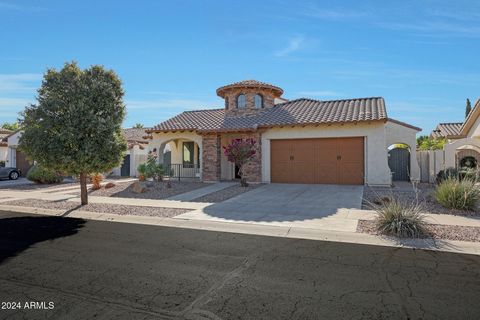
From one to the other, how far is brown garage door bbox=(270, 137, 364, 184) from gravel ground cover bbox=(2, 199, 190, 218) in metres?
8.59

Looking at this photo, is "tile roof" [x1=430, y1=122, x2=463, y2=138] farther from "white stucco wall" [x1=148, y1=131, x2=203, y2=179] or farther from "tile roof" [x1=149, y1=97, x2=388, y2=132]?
"white stucco wall" [x1=148, y1=131, x2=203, y2=179]

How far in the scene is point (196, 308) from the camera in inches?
158

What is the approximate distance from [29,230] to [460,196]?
480 inches

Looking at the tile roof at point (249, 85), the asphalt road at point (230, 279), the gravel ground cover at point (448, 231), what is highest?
the tile roof at point (249, 85)

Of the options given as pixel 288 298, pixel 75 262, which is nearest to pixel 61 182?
pixel 75 262

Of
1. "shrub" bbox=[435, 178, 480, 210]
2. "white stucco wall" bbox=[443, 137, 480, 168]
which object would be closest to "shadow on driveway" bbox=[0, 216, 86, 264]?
"shrub" bbox=[435, 178, 480, 210]

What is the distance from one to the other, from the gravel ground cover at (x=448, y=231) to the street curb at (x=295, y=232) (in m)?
0.31

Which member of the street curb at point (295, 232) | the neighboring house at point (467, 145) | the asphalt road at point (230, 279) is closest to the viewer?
the asphalt road at point (230, 279)

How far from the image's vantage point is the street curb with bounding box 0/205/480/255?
659 cm

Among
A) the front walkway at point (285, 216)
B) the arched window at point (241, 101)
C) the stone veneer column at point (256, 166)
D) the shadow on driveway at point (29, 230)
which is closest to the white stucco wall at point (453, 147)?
the front walkway at point (285, 216)

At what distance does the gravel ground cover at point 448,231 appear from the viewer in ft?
23.3

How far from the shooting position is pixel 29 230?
8414 millimetres

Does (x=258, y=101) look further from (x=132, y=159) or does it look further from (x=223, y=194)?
(x=132, y=159)

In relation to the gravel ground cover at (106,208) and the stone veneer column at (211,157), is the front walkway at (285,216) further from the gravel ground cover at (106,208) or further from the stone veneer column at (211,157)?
the stone veneer column at (211,157)
